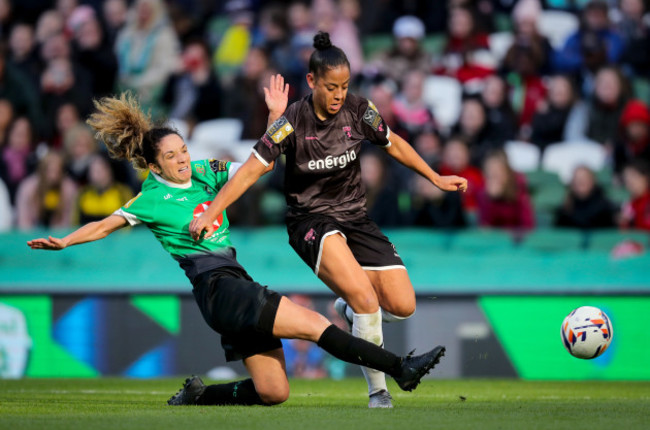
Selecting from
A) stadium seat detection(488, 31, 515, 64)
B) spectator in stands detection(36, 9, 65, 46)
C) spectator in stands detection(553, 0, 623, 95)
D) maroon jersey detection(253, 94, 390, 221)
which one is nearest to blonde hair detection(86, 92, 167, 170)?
maroon jersey detection(253, 94, 390, 221)

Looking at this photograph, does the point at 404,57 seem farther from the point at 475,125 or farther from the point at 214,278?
the point at 214,278

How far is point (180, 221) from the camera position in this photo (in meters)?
6.41

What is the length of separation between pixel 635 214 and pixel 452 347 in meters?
2.73

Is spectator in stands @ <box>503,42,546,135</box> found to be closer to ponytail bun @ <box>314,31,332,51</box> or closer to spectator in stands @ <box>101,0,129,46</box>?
spectator in stands @ <box>101,0,129,46</box>

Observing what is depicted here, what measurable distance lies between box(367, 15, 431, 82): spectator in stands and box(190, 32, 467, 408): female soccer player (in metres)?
6.54

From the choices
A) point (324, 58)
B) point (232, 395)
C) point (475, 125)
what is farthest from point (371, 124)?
point (475, 125)

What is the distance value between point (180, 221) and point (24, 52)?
9.50 m

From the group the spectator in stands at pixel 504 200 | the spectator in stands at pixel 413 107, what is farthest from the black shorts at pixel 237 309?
the spectator in stands at pixel 413 107

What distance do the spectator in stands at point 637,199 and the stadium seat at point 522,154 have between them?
1.34 meters

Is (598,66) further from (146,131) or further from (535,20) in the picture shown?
(146,131)

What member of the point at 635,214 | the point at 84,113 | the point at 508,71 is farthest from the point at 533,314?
the point at 84,113

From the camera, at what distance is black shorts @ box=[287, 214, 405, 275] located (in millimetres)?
6535

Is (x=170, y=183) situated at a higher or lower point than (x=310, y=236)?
higher

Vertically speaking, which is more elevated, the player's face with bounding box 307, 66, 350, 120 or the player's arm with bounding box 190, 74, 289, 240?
the player's face with bounding box 307, 66, 350, 120
